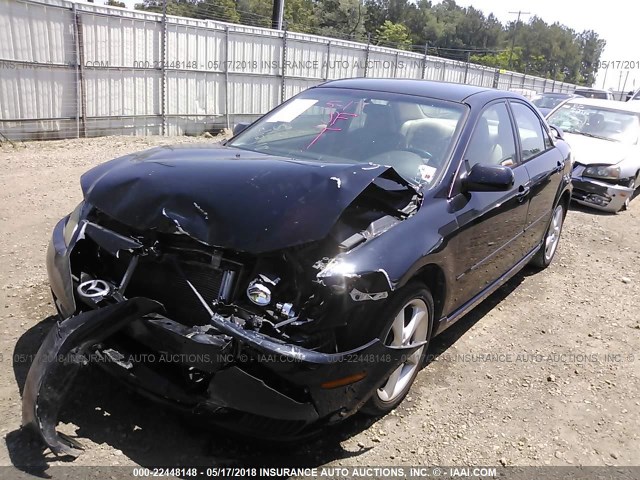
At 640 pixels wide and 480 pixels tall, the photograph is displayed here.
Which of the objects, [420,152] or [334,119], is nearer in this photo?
[420,152]

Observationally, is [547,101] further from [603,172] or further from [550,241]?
[550,241]

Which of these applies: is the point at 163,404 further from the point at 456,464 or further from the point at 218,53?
the point at 218,53

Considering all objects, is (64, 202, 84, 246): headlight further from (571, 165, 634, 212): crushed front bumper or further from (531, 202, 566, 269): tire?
(571, 165, 634, 212): crushed front bumper

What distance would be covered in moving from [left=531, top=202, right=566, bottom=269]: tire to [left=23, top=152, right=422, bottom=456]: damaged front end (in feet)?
11.1

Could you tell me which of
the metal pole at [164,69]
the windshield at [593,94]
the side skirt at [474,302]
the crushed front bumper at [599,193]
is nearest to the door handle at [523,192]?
the side skirt at [474,302]

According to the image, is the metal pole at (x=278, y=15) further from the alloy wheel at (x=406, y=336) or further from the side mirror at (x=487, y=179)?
the alloy wheel at (x=406, y=336)

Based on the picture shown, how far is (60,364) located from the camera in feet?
7.70

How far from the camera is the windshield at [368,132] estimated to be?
3.55 meters

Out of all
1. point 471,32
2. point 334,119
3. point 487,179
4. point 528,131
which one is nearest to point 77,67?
point 334,119

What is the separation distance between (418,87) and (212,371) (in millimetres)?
2801

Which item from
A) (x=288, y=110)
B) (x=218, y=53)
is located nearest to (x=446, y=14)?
(x=218, y=53)

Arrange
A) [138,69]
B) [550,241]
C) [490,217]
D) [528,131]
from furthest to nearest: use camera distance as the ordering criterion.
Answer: [138,69] → [550,241] → [528,131] → [490,217]

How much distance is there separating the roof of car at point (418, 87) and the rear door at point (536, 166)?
0.40 m

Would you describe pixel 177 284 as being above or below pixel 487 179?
below
